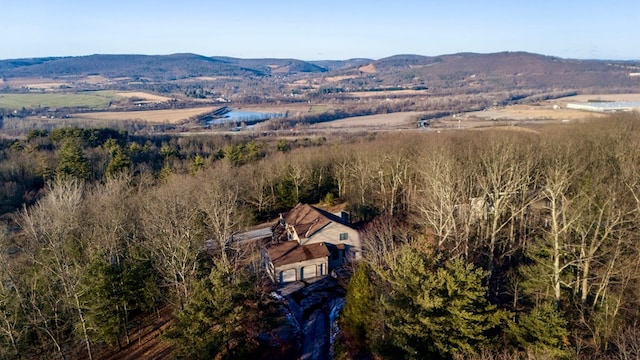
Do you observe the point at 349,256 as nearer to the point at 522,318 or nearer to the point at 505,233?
the point at 505,233

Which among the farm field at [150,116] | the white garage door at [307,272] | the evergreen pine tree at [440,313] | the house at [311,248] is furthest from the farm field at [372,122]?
the evergreen pine tree at [440,313]

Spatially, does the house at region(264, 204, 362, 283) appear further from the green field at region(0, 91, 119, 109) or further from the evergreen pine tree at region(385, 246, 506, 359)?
the green field at region(0, 91, 119, 109)

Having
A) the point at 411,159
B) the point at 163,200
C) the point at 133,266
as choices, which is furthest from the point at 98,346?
the point at 411,159

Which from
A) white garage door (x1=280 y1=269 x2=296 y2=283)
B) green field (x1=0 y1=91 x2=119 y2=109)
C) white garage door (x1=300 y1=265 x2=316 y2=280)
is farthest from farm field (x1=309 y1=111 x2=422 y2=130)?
green field (x1=0 y1=91 x2=119 y2=109)

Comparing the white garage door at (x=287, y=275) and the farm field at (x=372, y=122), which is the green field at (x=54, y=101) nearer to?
the farm field at (x=372, y=122)

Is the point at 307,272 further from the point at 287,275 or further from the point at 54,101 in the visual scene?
the point at 54,101

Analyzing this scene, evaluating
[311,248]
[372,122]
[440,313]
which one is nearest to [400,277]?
[440,313]

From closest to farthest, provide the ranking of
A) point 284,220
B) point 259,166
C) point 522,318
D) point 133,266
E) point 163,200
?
1. point 522,318
2. point 133,266
3. point 163,200
4. point 284,220
5. point 259,166
